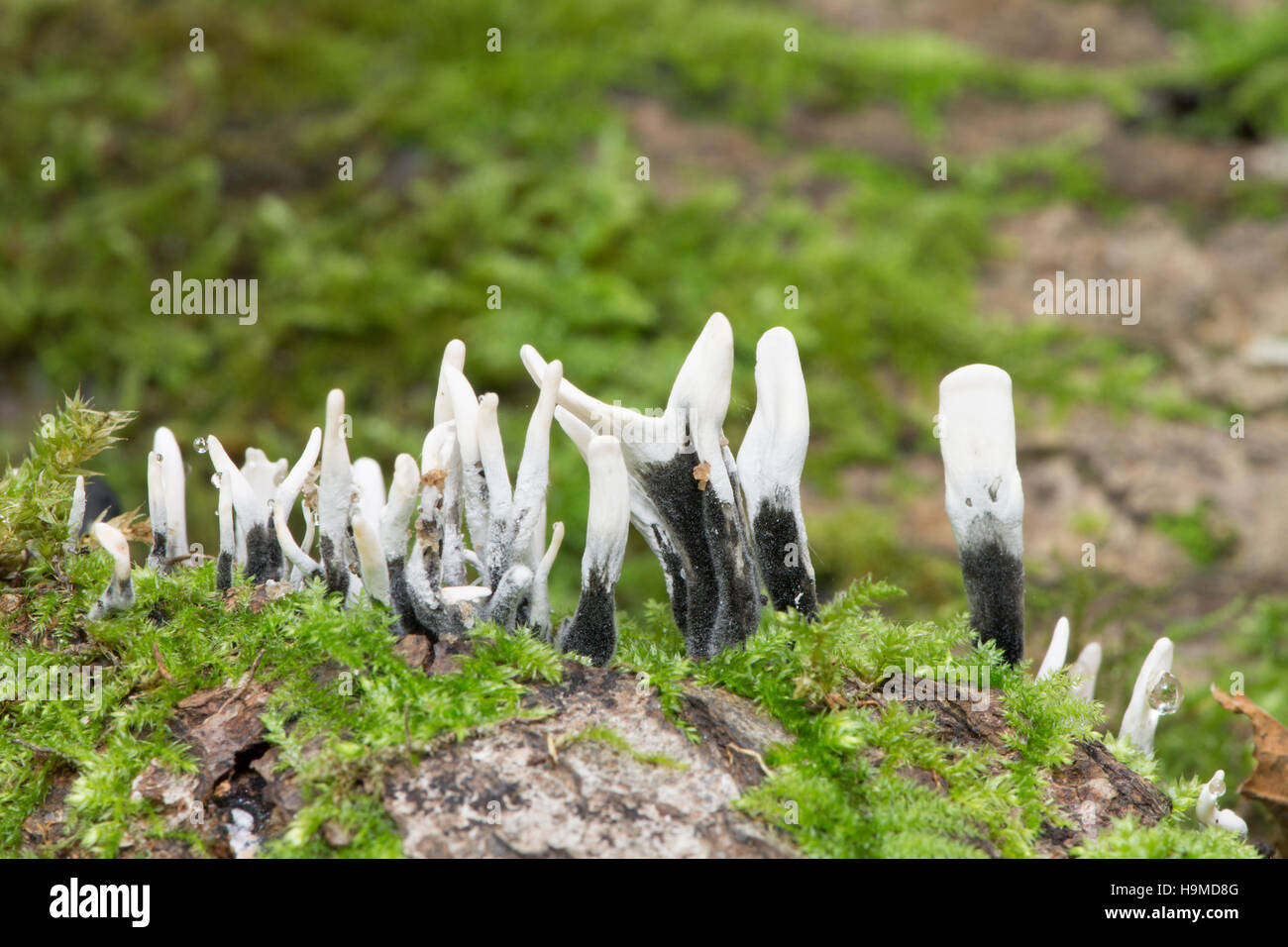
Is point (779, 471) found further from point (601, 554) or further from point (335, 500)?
point (335, 500)

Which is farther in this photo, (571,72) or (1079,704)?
(571,72)

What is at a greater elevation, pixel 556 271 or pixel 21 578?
pixel 556 271

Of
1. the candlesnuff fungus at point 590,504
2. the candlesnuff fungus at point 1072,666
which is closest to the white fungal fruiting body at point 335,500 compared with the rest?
the candlesnuff fungus at point 590,504

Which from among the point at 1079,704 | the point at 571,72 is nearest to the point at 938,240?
the point at 571,72

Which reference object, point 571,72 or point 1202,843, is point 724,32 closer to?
point 571,72

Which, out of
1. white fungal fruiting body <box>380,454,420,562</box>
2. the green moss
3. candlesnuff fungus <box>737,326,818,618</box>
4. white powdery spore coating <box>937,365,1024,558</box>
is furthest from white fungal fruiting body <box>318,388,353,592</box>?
white powdery spore coating <box>937,365,1024,558</box>

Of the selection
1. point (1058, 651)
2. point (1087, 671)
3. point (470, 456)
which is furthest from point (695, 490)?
point (1087, 671)

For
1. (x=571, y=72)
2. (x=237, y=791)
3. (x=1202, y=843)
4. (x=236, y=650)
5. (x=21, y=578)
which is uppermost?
(x=571, y=72)

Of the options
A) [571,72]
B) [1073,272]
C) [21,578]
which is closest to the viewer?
[21,578]
